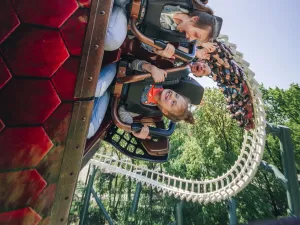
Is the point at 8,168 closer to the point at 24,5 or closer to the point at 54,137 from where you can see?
the point at 54,137

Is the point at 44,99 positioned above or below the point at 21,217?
above

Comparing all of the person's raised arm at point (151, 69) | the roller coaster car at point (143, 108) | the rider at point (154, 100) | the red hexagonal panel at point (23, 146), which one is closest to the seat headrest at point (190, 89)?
the roller coaster car at point (143, 108)

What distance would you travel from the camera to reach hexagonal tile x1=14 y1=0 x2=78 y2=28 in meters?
0.54

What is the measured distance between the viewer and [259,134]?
9.57 feet

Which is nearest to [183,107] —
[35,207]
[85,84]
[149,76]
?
[149,76]

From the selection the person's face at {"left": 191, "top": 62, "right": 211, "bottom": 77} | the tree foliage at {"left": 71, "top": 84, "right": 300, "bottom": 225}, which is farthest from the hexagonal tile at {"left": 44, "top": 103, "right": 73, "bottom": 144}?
the tree foliage at {"left": 71, "top": 84, "right": 300, "bottom": 225}

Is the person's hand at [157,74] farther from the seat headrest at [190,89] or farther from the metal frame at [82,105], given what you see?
the metal frame at [82,105]

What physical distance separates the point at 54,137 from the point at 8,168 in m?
0.13

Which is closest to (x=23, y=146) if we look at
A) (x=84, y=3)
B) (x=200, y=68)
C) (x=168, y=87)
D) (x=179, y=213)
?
(x=84, y=3)

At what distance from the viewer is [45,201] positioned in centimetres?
65

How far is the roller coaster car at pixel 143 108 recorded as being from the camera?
1.44 meters

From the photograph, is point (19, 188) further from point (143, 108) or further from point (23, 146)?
point (143, 108)

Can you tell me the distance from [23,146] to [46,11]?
36cm

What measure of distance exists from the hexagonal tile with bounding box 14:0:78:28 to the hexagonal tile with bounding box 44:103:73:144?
23 centimetres
